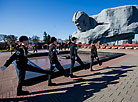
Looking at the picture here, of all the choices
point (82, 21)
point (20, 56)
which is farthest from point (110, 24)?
point (20, 56)

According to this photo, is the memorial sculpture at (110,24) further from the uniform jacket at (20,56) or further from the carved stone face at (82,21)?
the uniform jacket at (20,56)

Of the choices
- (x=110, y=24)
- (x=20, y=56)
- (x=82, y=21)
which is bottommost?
(x=20, y=56)

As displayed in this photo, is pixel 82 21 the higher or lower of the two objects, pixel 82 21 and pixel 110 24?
the higher

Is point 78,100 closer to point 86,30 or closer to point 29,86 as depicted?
point 29,86

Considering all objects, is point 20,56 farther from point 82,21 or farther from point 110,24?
point 110,24

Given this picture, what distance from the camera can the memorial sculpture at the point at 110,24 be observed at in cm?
3523

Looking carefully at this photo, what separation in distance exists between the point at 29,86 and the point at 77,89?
185cm

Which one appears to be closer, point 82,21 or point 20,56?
point 20,56

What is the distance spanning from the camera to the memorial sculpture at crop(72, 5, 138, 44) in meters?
35.2

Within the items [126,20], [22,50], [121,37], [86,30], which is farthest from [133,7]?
[22,50]

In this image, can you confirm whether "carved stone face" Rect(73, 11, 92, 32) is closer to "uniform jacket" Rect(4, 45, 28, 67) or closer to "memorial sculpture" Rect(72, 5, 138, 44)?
"memorial sculpture" Rect(72, 5, 138, 44)

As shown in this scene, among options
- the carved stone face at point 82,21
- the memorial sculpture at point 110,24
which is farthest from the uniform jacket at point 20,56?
the carved stone face at point 82,21

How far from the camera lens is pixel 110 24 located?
38.2 m

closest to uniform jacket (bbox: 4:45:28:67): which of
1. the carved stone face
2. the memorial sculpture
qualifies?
the memorial sculpture
